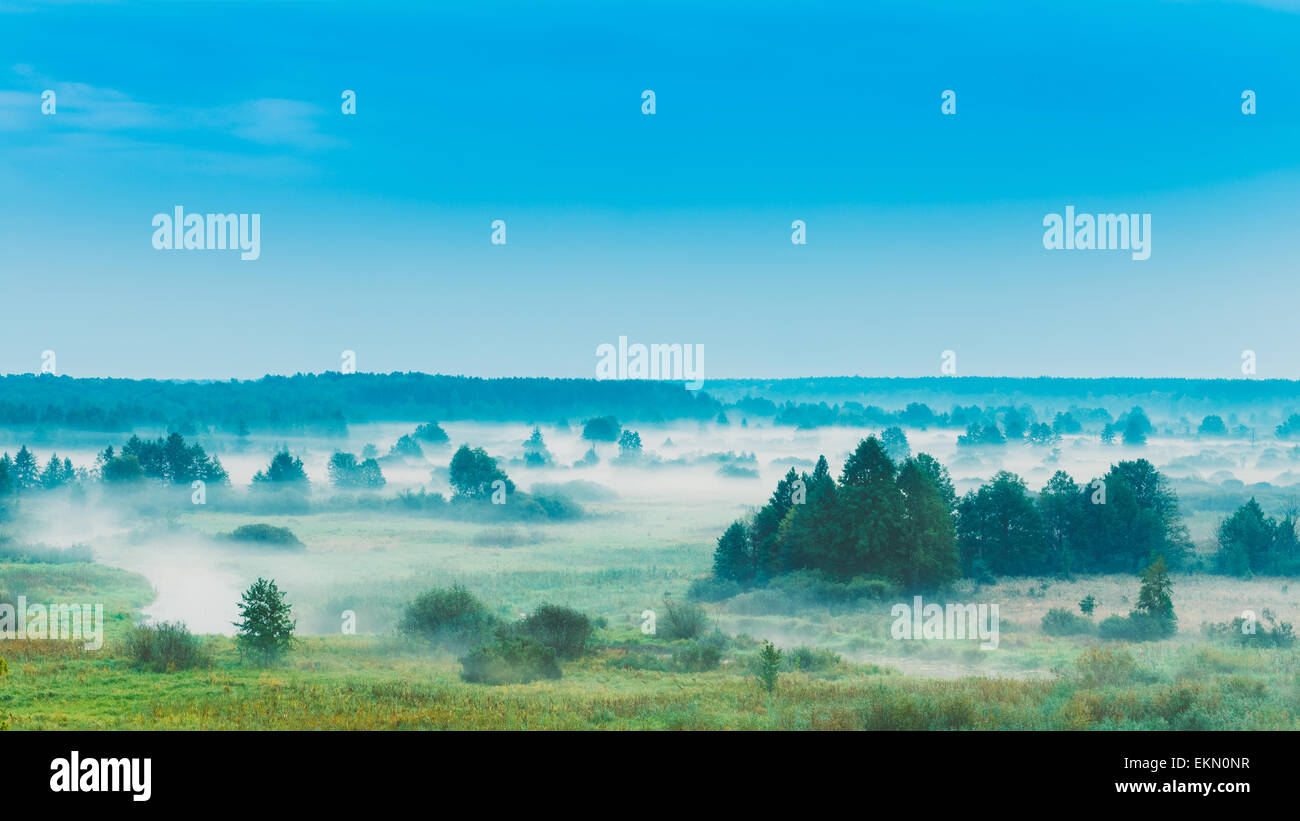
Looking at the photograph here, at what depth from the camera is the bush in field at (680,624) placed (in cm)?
4562

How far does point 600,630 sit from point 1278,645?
26785 millimetres

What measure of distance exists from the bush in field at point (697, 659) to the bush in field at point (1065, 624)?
17.5 metres

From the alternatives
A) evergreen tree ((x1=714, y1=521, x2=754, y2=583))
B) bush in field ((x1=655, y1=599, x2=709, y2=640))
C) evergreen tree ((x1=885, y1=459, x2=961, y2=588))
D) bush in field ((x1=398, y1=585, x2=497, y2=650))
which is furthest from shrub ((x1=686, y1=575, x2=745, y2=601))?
bush in field ((x1=398, y1=585, x2=497, y2=650))

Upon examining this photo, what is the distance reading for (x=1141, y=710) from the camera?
27.8m

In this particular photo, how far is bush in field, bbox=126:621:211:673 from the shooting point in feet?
111

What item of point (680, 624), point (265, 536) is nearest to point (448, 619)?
point (680, 624)

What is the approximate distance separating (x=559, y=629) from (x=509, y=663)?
4836mm

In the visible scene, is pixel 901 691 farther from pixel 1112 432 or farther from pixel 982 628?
pixel 1112 432

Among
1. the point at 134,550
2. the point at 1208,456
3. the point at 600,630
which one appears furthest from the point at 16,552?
the point at 1208,456

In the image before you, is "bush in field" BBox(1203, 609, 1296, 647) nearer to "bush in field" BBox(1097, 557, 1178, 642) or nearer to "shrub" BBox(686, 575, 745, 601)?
"bush in field" BBox(1097, 557, 1178, 642)

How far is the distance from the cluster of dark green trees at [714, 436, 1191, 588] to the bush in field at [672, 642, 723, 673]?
21.0 metres

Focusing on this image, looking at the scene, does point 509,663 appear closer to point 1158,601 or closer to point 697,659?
point 697,659

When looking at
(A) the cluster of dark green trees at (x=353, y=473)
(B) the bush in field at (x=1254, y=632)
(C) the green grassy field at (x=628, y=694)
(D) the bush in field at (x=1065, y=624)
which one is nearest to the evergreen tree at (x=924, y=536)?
(D) the bush in field at (x=1065, y=624)

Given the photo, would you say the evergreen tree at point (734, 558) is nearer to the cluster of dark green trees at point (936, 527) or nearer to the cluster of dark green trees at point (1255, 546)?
the cluster of dark green trees at point (936, 527)
